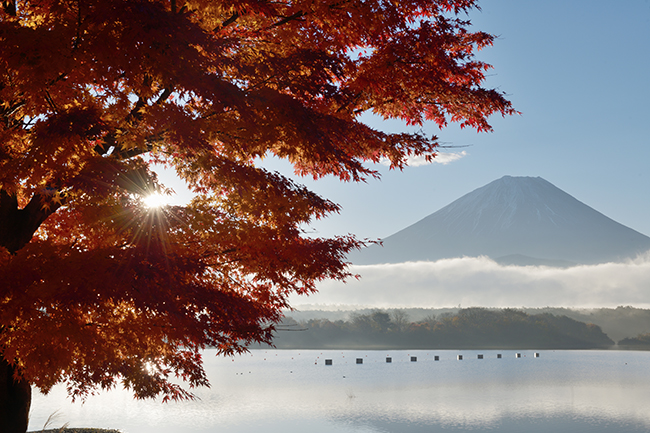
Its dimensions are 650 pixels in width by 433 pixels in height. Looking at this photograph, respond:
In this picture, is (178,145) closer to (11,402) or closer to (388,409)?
(11,402)

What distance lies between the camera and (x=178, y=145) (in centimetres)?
570

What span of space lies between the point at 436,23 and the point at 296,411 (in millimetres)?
26337

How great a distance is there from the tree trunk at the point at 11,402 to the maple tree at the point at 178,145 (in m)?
0.02

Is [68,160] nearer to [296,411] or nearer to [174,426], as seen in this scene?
[174,426]

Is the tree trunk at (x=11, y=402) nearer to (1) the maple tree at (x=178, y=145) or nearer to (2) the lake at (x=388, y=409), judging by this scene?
(1) the maple tree at (x=178, y=145)

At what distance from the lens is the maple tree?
16.9 feet

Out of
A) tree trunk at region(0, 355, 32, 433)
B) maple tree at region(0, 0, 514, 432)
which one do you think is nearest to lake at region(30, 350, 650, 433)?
tree trunk at region(0, 355, 32, 433)

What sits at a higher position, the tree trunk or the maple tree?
the maple tree

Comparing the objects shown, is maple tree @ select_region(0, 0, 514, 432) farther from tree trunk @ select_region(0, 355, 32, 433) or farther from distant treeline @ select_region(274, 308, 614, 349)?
distant treeline @ select_region(274, 308, 614, 349)

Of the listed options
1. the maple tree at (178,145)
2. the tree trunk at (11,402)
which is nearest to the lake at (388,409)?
the tree trunk at (11,402)

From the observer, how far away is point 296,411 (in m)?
29.0

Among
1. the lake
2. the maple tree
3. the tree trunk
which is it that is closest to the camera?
the maple tree

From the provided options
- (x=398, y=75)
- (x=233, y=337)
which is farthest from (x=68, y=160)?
(x=398, y=75)

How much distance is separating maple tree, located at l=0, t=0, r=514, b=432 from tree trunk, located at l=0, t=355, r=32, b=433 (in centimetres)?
2
